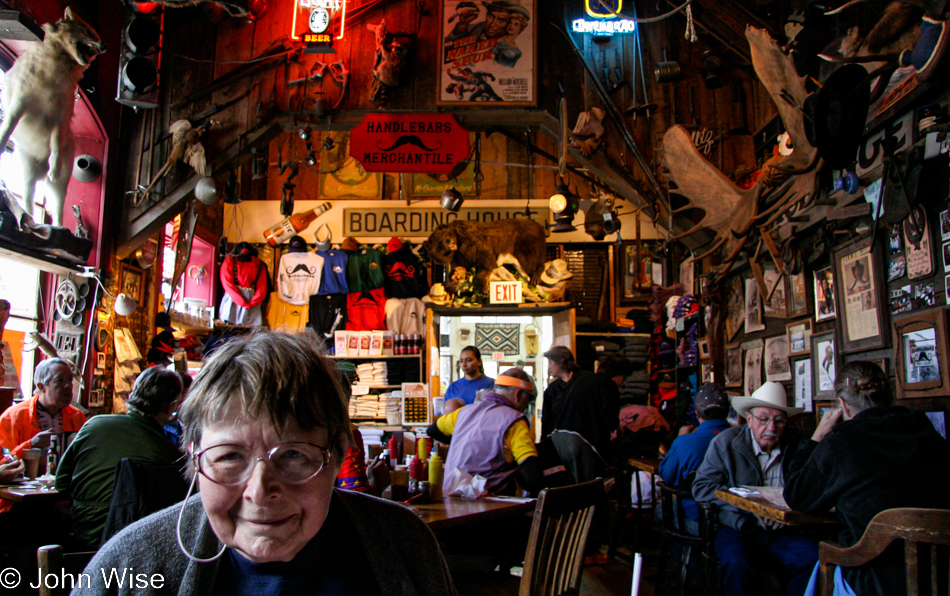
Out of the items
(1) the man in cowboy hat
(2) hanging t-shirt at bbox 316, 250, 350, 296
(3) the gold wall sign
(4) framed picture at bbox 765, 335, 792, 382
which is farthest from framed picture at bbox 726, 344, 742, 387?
(2) hanging t-shirt at bbox 316, 250, 350, 296

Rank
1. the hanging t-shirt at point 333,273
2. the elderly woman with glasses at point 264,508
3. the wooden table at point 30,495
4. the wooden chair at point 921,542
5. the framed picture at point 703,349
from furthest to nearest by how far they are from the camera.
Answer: the hanging t-shirt at point 333,273, the framed picture at point 703,349, the wooden table at point 30,495, the wooden chair at point 921,542, the elderly woman with glasses at point 264,508

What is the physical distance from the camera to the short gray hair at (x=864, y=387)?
9.64 ft

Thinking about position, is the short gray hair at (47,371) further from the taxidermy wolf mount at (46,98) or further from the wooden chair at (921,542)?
the wooden chair at (921,542)

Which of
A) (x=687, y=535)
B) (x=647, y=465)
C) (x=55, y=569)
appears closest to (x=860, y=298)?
(x=687, y=535)

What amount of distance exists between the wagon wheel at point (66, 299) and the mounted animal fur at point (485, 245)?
14.2 feet

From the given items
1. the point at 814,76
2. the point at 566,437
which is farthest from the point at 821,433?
the point at 814,76

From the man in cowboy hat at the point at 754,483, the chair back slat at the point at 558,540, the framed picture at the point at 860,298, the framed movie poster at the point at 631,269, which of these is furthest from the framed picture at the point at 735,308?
Answer: the chair back slat at the point at 558,540

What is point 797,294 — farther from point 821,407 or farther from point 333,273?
point 333,273

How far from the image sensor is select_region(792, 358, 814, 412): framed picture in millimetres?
4336

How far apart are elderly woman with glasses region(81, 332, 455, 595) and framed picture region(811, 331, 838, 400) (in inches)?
137

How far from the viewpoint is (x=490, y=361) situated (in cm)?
874

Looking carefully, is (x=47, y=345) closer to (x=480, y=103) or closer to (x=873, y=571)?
(x=480, y=103)

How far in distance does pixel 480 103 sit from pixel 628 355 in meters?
3.97

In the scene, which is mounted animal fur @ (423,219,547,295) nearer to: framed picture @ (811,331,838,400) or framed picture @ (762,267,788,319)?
framed picture @ (762,267,788,319)
